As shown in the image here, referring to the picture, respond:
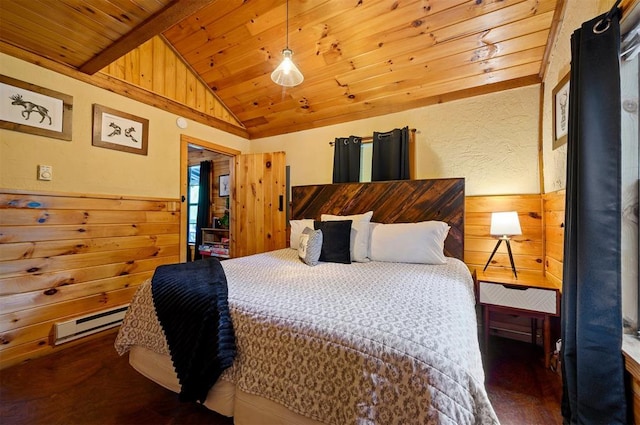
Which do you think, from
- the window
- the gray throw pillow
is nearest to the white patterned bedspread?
the gray throw pillow

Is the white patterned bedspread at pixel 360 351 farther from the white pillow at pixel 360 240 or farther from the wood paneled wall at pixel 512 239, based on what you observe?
the wood paneled wall at pixel 512 239

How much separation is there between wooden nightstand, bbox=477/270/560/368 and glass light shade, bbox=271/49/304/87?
2.12m

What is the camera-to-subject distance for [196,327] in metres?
1.20

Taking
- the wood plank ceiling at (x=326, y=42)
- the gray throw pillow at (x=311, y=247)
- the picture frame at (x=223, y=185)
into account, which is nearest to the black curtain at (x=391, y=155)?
the wood plank ceiling at (x=326, y=42)

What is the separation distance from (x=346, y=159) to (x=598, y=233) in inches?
88.2

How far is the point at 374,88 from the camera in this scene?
277cm

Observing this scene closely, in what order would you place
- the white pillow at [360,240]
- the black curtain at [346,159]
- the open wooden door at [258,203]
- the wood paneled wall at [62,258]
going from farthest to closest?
the open wooden door at [258,203] < the black curtain at [346,159] < the white pillow at [360,240] < the wood paneled wall at [62,258]

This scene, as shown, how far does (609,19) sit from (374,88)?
5.96 ft

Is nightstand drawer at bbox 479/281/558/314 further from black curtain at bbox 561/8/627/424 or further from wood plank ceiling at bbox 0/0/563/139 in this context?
wood plank ceiling at bbox 0/0/563/139

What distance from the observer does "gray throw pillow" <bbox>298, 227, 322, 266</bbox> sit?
6.85 ft

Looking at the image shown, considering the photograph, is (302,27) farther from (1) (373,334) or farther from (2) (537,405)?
(2) (537,405)

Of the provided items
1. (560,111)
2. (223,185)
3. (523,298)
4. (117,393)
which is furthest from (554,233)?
(223,185)

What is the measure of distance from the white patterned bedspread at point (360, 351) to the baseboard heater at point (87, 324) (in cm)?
125

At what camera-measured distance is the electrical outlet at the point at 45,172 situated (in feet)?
6.64
